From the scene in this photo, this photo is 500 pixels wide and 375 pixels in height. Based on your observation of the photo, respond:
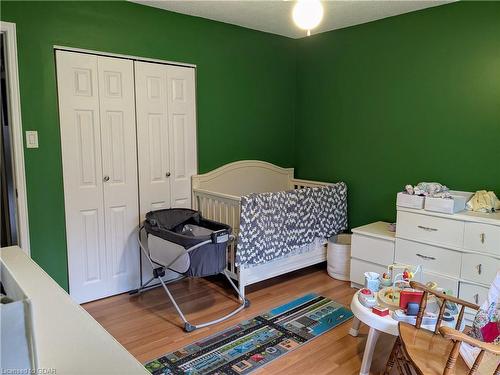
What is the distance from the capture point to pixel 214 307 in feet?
10.1

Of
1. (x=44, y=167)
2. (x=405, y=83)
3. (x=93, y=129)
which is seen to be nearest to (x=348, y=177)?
(x=405, y=83)

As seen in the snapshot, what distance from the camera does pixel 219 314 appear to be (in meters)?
2.95

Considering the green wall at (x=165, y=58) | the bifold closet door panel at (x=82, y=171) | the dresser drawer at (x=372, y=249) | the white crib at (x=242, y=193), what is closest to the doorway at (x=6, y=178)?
A: the green wall at (x=165, y=58)

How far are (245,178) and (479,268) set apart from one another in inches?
85.0

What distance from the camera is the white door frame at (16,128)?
261 cm

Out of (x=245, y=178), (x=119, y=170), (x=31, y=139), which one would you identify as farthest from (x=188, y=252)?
(x=245, y=178)

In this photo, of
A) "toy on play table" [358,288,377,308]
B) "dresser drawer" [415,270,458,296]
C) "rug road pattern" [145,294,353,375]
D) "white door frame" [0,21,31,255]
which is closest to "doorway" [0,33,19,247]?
"white door frame" [0,21,31,255]

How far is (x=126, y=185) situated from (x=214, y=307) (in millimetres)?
1196

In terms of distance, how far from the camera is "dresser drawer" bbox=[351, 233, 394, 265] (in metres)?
3.22

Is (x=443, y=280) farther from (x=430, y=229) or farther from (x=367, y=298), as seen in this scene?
(x=367, y=298)

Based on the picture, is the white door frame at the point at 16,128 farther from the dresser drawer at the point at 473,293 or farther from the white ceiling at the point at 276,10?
the dresser drawer at the point at 473,293

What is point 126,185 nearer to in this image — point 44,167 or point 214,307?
point 44,167

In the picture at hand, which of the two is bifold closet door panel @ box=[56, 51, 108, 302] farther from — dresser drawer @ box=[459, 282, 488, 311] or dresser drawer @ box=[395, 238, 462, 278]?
dresser drawer @ box=[459, 282, 488, 311]

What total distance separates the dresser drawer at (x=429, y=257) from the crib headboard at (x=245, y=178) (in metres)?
1.51
